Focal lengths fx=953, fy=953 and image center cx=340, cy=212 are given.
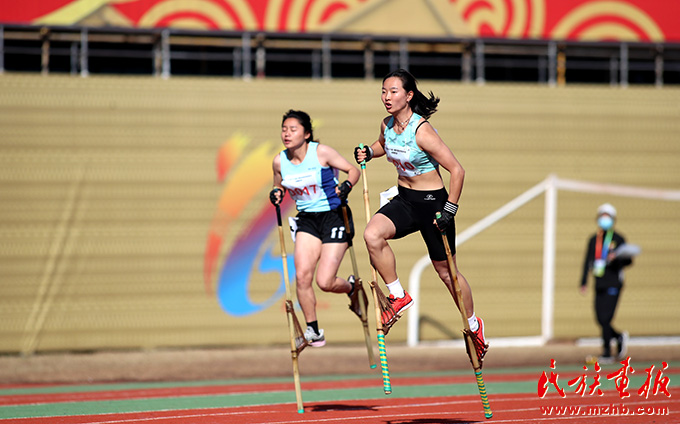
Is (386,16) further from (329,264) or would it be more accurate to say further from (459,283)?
(459,283)

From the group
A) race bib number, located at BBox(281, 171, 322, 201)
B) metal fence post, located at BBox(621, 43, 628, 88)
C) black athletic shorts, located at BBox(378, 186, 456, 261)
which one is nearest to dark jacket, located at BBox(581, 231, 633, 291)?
metal fence post, located at BBox(621, 43, 628, 88)

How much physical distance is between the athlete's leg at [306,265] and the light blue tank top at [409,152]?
1649 mm

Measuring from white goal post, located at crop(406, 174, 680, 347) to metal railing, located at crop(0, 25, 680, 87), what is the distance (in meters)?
2.15

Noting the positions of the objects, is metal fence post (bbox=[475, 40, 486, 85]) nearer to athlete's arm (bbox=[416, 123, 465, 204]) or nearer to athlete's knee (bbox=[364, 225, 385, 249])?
athlete's arm (bbox=[416, 123, 465, 204])

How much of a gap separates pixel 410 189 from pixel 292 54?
→ 1057cm

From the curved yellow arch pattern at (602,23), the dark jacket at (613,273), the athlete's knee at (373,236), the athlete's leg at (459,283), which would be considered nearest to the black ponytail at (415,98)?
the athlete's knee at (373,236)

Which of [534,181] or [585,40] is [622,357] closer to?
[534,181]

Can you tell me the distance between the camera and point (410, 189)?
8211 mm

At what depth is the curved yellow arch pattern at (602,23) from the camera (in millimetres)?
18203

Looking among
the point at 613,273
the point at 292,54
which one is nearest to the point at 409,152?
the point at 613,273

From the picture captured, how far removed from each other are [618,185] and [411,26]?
4.81 metres

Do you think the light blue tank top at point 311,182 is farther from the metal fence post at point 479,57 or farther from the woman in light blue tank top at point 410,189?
the metal fence post at point 479,57

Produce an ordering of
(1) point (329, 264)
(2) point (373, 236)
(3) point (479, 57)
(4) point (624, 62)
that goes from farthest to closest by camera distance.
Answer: (4) point (624, 62), (3) point (479, 57), (1) point (329, 264), (2) point (373, 236)

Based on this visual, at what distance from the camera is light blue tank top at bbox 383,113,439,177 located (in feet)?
26.2
